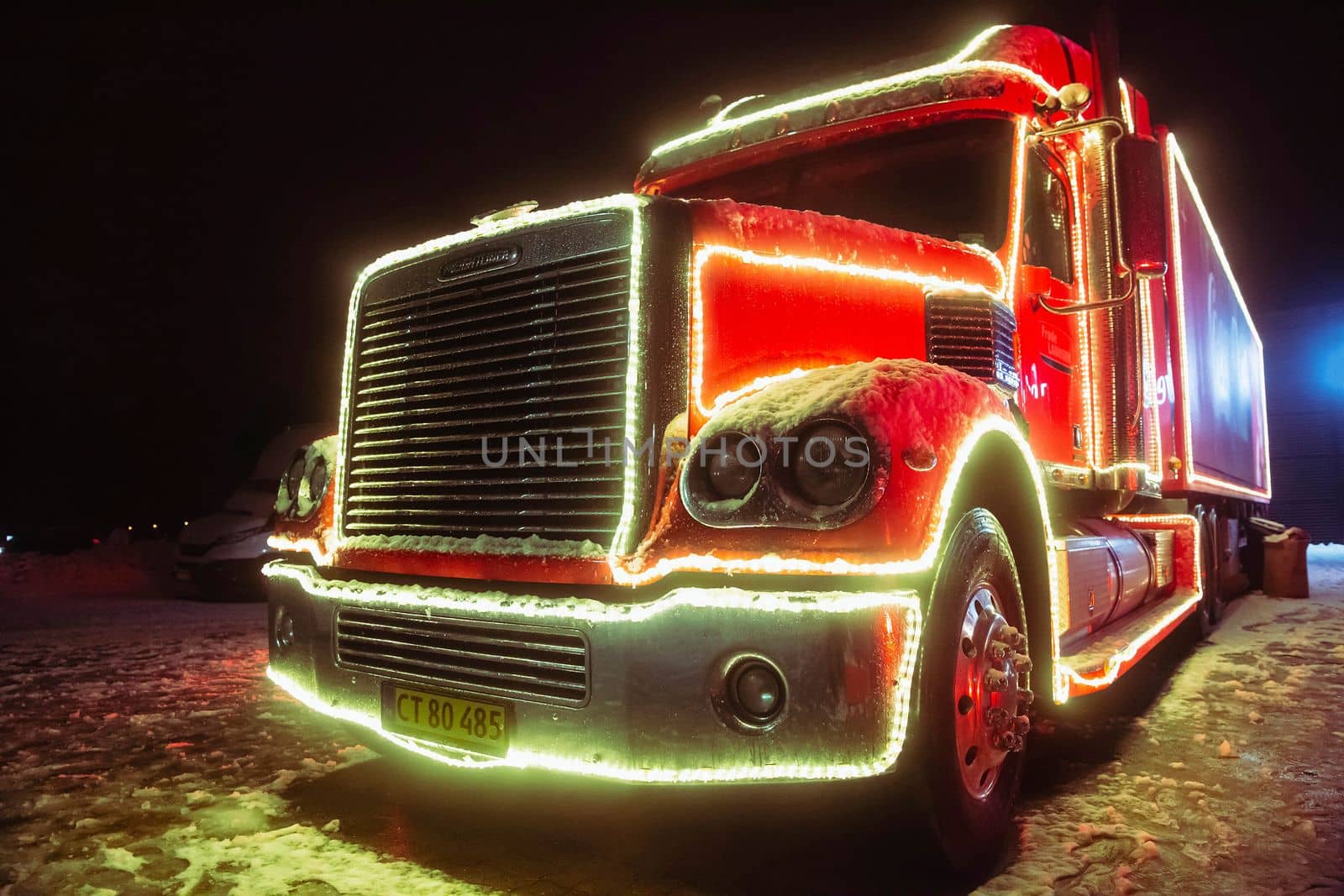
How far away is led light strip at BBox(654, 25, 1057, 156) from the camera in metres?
4.21

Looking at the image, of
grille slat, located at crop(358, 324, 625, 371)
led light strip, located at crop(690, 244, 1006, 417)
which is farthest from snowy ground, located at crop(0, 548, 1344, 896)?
grille slat, located at crop(358, 324, 625, 371)

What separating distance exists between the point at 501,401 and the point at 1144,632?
359 centimetres

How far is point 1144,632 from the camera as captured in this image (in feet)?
15.3

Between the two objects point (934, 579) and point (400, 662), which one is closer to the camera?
point (934, 579)

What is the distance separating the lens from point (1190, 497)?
7.05m

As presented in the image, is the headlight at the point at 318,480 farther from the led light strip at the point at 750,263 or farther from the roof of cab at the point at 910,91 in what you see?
the roof of cab at the point at 910,91

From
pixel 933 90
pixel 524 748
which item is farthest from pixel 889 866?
pixel 933 90

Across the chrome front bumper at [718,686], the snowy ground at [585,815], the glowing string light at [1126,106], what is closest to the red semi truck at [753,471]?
the chrome front bumper at [718,686]

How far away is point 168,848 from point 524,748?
4.55 ft

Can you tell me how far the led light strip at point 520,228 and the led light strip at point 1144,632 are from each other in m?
1.89

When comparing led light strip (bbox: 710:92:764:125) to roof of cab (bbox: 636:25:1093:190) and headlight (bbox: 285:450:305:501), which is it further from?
headlight (bbox: 285:450:305:501)

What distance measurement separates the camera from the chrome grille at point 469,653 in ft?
8.23

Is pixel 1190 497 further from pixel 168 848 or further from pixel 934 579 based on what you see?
pixel 168 848

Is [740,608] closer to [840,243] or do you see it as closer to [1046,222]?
[840,243]
